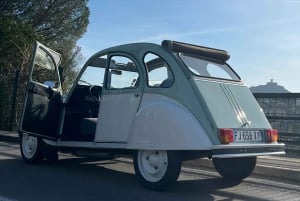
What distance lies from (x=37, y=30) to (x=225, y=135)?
67.2 ft

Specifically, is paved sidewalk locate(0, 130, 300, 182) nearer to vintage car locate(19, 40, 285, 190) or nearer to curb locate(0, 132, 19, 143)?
vintage car locate(19, 40, 285, 190)

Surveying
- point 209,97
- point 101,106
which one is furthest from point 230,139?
point 101,106

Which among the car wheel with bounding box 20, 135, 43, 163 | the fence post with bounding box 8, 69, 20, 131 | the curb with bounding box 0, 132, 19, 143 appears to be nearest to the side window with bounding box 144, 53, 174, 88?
the car wheel with bounding box 20, 135, 43, 163

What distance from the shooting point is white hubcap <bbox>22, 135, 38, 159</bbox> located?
25.8 ft

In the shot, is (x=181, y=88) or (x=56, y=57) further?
(x=56, y=57)

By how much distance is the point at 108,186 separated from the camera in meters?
6.10

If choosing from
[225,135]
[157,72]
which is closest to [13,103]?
[157,72]

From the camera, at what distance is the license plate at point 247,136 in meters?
5.61

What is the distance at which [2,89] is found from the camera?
51.3 ft

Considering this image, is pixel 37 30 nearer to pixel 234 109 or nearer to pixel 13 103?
pixel 13 103

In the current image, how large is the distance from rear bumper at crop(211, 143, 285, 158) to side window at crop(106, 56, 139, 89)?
5.33 ft

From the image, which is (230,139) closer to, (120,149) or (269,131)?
(269,131)

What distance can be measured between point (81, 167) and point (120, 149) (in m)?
1.71

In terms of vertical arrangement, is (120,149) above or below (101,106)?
below
